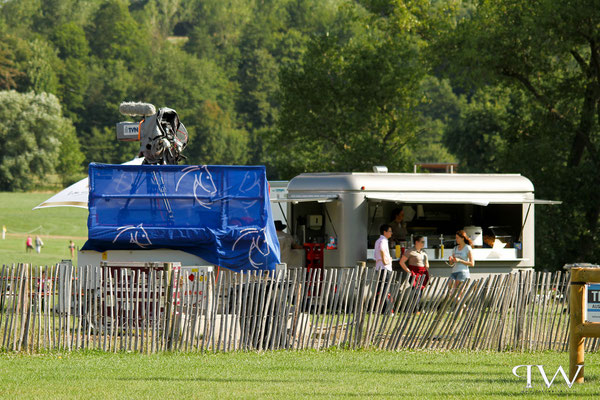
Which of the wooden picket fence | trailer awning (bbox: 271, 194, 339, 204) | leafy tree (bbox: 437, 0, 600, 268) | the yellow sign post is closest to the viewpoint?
the yellow sign post

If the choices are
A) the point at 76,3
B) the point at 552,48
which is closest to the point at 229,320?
the point at 552,48

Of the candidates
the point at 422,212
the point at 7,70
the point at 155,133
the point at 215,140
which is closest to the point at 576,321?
the point at 155,133

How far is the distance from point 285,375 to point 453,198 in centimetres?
901

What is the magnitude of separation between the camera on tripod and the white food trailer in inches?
133

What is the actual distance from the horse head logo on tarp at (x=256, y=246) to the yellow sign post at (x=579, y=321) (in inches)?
226

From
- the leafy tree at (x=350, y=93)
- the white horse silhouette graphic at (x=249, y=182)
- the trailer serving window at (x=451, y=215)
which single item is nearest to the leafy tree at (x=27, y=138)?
the leafy tree at (x=350, y=93)

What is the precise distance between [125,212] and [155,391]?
17.7ft

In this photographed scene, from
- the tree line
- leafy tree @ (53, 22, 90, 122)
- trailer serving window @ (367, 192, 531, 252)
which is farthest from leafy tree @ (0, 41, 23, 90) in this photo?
trailer serving window @ (367, 192, 531, 252)

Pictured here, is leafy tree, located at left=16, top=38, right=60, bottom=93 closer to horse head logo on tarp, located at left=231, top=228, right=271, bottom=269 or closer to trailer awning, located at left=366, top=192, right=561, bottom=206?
trailer awning, located at left=366, top=192, right=561, bottom=206

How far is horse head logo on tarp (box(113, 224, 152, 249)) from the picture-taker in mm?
14141

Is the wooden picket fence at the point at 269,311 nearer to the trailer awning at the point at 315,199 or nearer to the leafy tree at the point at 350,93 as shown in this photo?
the trailer awning at the point at 315,199

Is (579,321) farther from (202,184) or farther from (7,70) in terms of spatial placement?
(7,70)

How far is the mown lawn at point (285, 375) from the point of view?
917 centimetres

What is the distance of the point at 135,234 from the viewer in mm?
14172
